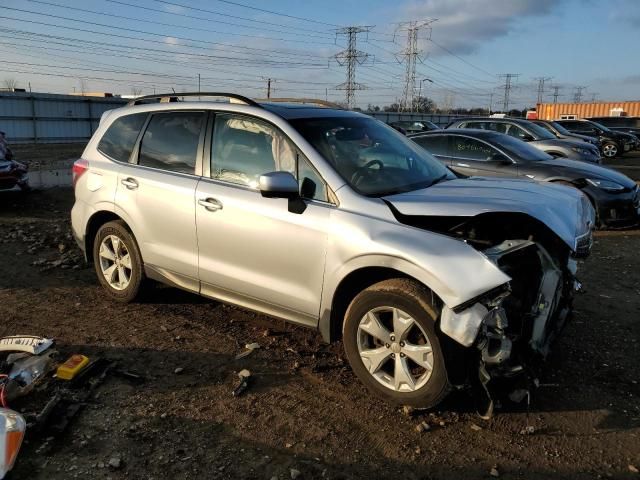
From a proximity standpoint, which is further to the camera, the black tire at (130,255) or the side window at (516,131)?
the side window at (516,131)

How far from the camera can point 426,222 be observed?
3.49m

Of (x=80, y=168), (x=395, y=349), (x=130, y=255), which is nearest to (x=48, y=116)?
(x=80, y=168)

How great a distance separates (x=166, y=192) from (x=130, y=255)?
0.88 m

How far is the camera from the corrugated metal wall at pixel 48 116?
86.4 ft

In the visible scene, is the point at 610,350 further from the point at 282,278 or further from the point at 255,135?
the point at 255,135

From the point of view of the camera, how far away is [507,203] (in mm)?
3408

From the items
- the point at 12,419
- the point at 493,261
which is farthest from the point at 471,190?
the point at 12,419

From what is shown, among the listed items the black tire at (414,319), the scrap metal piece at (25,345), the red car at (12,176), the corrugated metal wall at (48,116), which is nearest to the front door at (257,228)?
the black tire at (414,319)

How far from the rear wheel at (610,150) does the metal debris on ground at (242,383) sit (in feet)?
81.1

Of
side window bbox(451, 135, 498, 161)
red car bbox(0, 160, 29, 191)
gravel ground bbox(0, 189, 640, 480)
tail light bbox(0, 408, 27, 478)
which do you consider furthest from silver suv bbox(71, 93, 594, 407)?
red car bbox(0, 160, 29, 191)

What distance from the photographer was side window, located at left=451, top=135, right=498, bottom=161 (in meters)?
9.02

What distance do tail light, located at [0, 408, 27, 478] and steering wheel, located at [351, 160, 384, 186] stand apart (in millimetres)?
2448

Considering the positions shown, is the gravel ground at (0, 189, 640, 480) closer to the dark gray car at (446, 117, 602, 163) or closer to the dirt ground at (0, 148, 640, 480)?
the dirt ground at (0, 148, 640, 480)

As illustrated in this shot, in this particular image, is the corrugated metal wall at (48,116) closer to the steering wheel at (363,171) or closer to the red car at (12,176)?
the red car at (12,176)
